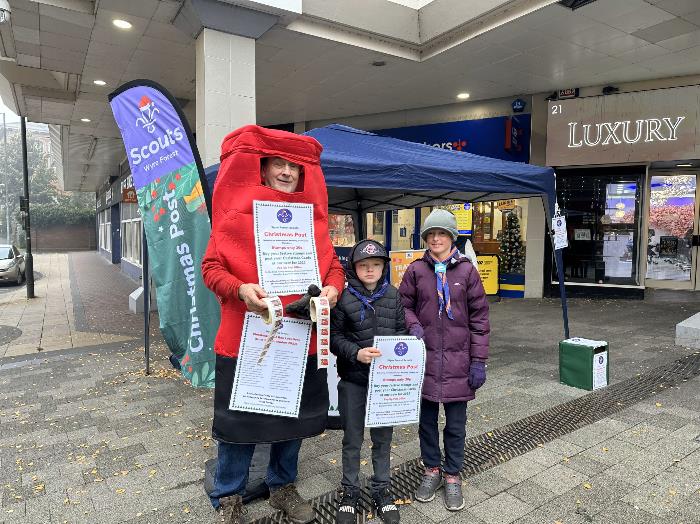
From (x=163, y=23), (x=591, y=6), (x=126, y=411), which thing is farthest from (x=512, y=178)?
(x=163, y=23)

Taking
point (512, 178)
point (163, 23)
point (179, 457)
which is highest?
point (163, 23)

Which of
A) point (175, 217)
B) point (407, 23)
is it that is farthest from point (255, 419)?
point (407, 23)

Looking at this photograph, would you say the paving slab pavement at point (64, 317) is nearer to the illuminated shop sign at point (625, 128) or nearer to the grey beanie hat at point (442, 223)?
the grey beanie hat at point (442, 223)

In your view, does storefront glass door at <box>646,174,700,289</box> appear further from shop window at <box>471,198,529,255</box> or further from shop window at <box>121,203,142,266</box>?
shop window at <box>121,203,142,266</box>

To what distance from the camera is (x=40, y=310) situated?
10945mm

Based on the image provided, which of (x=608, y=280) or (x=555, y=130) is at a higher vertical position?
(x=555, y=130)

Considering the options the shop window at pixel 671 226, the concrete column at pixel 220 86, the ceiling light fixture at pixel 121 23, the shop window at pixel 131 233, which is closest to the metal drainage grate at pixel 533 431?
the concrete column at pixel 220 86

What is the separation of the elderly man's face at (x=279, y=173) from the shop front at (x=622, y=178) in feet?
31.4

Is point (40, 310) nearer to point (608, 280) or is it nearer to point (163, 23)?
point (163, 23)

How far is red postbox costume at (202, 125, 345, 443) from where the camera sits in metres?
2.50

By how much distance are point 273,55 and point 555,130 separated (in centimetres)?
630

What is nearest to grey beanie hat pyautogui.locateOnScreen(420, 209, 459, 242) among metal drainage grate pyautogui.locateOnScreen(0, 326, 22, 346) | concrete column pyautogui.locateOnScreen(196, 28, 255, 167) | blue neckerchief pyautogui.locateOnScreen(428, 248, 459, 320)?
blue neckerchief pyautogui.locateOnScreen(428, 248, 459, 320)

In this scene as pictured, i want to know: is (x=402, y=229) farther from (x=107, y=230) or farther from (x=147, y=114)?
(x=107, y=230)

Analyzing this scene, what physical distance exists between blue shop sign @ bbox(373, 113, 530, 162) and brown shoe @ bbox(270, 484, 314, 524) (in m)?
9.98
